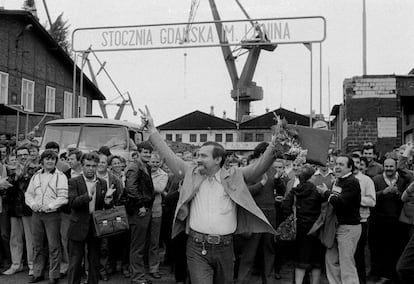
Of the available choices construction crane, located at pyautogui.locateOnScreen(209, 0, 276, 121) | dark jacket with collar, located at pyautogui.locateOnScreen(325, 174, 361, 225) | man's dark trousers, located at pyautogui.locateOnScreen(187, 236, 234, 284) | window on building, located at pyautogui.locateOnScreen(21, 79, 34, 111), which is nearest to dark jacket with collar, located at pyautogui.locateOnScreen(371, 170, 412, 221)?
dark jacket with collar, located at pyautogui.locateOnScreen(325, 174, 361, 225)

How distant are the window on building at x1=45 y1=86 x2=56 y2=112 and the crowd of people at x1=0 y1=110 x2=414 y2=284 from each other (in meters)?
20.7

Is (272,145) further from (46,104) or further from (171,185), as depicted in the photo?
(46,104)

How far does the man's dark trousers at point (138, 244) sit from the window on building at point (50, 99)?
22583 millimetres

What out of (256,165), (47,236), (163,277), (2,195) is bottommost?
(163,277)

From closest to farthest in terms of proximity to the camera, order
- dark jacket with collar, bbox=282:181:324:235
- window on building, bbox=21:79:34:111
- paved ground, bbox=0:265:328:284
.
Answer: dark jacket with collar, bbox=282:181:324:235 → paved ground, bbox=0:265:328:284 → window on building, bbox=21:79:34:111

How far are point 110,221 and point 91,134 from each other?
18.5ft

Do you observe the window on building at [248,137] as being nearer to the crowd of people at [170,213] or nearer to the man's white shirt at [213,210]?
the crowd of people at [170,213]

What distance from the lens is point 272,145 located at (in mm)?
5035

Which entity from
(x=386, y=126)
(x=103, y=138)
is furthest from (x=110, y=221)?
(x=386, y=126)

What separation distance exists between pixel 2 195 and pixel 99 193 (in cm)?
234

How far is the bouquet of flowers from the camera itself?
5016 millimetres

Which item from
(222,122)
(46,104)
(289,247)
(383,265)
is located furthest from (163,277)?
(222,122)

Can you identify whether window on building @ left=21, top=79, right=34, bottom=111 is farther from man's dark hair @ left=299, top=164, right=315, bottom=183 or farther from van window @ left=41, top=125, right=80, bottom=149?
man's dark hair @ left=299, top=164, right=315, bottom=183

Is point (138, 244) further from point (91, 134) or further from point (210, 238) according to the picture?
point (91, 134)
